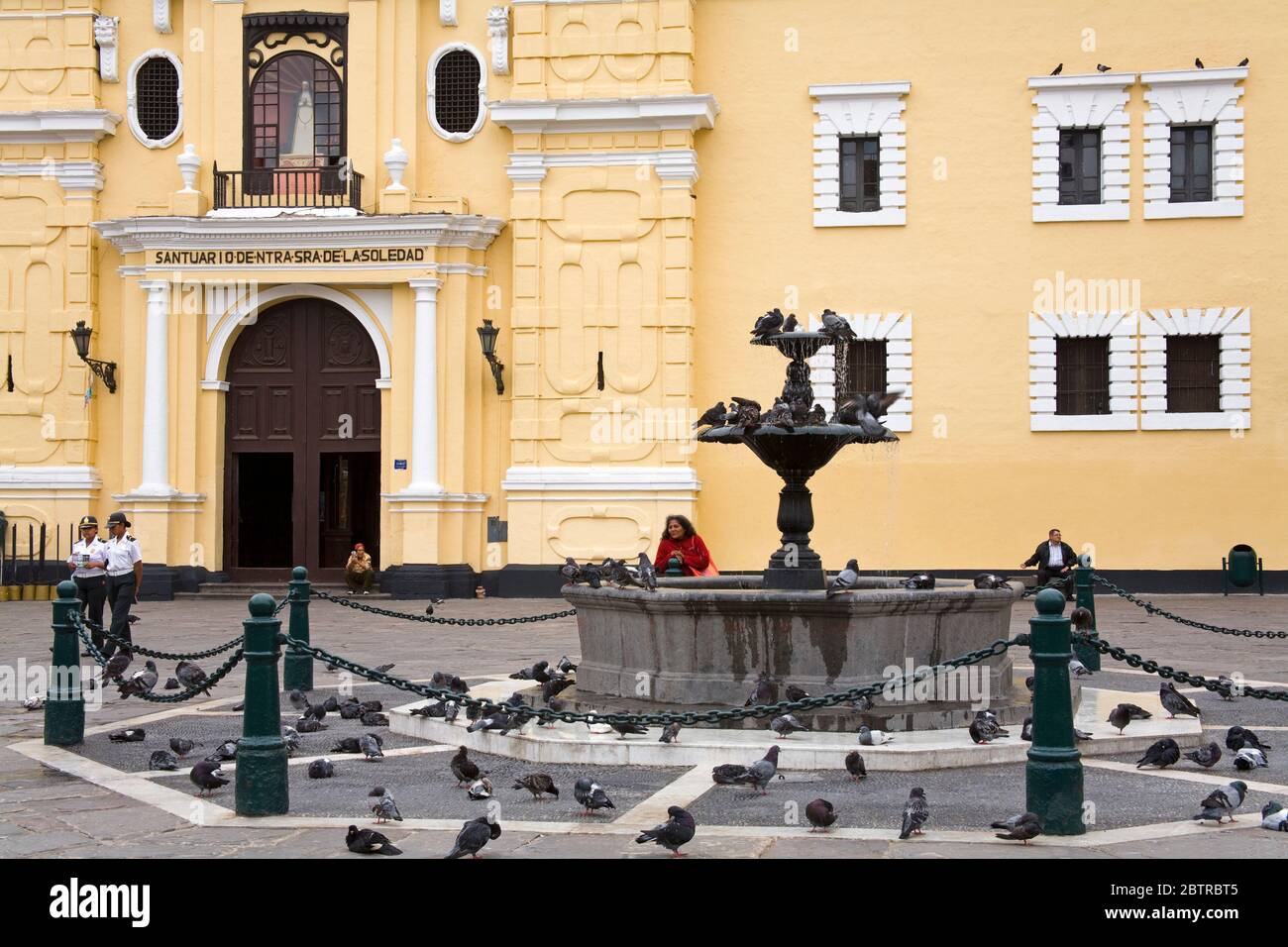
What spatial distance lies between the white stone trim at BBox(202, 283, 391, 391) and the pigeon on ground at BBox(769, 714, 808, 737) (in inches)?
674

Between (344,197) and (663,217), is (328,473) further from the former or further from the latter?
(663,217)

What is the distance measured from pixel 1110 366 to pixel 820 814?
62.4 ft

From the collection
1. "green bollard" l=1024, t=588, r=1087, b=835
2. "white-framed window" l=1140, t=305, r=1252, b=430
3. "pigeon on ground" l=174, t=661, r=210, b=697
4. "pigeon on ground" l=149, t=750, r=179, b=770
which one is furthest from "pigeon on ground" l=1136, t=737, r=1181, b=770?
"white-framed window" l=1140, t=305, r=1252, b=430

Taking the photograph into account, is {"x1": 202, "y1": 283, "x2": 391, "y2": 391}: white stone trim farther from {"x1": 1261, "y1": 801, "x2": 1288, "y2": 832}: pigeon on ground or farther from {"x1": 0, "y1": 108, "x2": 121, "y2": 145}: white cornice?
{"x1": 1261, "y1": 801, "x2": 1288, "y2": 832}: pigeon on ground

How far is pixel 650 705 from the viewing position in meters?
10.8

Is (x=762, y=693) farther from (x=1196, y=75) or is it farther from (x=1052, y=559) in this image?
(x=1196, y=75)

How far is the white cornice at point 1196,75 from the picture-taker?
24812mm

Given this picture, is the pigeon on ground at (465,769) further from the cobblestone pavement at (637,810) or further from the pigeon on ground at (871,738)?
the pigeon on ground at (871,738)

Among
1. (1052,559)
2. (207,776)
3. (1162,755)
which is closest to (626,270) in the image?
(1052,559)

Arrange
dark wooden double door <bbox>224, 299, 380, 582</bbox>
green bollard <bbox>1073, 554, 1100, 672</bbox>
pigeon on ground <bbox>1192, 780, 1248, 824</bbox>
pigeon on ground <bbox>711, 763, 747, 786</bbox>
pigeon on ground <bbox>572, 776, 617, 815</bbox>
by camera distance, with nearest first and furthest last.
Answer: pigeon on ground <bbox>1192, 780, 1248, 824</bbox>
pigeon on ground <bbox>572, 776, 617, 815</bbox>
pigeon on ground <bbox>711, 763, 747, 786</bbox>
green bollard <bbox>1073, 554, 1100, 672</bbox>
dark wooden double door <bbox>224, 299, 380, 582</bbox>

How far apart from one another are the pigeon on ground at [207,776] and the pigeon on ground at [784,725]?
3.30 metres

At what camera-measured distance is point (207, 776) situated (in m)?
8.56

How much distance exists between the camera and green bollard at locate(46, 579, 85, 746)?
10680 mm
